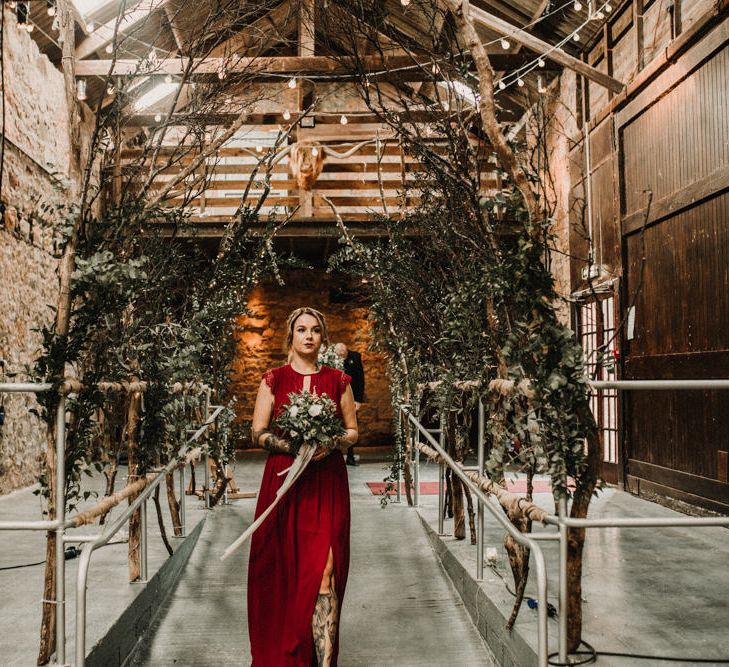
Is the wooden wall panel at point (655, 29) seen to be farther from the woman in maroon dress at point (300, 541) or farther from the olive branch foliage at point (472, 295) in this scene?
the woman in maroon dress at point (300, 541)

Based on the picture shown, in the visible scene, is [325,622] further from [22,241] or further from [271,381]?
[22,241]

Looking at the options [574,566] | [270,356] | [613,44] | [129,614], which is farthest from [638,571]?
[270,356]

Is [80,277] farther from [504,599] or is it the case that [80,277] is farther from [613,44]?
[613,44]

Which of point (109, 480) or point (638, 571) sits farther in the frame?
point (109, 480)

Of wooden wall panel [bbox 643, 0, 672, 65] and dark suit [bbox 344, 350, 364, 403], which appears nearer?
wooden wall panel [bbox 643, 0, 672, 65]

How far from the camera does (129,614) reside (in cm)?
350

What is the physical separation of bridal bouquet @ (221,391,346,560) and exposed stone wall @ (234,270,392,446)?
1052cm

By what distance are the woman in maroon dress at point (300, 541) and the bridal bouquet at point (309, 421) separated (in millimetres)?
72

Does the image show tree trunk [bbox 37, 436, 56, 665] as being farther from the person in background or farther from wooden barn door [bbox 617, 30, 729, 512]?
the person in background

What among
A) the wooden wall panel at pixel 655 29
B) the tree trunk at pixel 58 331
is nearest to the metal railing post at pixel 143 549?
the tree trunk at pixel 58 331

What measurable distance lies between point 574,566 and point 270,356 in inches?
448

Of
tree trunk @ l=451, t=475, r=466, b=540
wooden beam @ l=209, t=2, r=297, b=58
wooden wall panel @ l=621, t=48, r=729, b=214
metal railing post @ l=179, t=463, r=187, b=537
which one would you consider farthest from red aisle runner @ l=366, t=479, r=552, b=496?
wooden beam @ l=209, t=2, r=297, b=58

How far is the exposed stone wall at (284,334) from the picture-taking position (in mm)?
13797

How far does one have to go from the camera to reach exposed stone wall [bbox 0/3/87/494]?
24.6 ft
